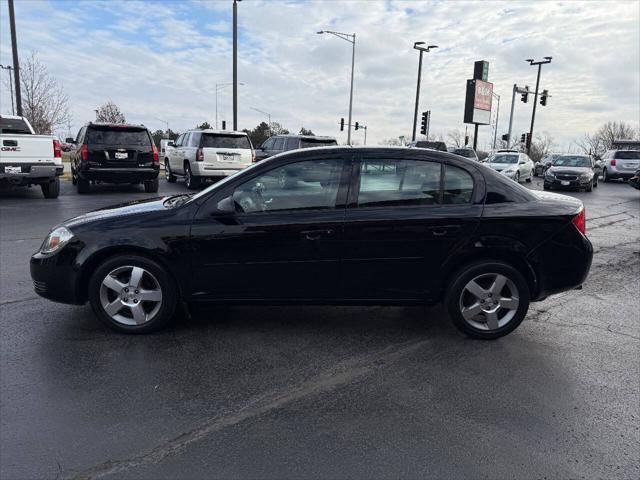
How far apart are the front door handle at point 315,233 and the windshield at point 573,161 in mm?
20871

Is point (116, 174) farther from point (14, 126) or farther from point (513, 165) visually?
point (513, 165)

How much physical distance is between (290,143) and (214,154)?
2.71 meters

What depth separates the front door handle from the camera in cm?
411

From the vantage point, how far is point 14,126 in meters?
13.9

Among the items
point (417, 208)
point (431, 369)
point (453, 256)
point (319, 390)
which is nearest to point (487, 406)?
point (431, 369)

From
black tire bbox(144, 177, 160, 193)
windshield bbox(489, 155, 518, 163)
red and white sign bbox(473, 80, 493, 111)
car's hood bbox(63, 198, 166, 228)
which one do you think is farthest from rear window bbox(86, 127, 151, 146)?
red and white sign bbox(473, 80, 493, 111)

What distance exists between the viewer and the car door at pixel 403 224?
13.6 feet

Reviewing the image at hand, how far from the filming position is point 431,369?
3.76 metres

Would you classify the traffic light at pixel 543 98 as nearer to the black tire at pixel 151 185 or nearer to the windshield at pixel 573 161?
the windshield at pixel 573 161

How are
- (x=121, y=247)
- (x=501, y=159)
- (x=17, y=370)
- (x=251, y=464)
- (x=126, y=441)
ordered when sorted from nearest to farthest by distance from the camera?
(x=251, y=464) < (x=126, y=441) < (x=17, y=370) < (x=121, y=247) < (x=501, y=159)

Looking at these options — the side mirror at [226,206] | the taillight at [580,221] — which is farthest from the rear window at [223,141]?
the taillight at [580,221]

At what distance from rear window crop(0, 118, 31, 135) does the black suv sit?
1447 mm

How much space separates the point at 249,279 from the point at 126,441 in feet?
5.52

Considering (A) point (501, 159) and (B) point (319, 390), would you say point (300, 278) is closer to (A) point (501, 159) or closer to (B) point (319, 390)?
(B) point (319, 390)
